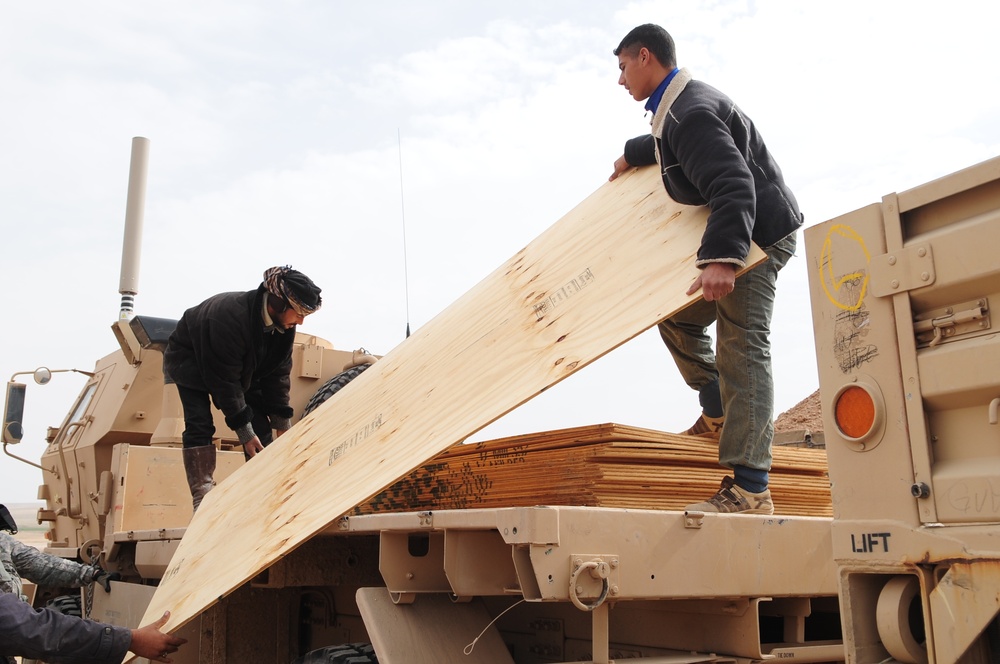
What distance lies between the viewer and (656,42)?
363 cm

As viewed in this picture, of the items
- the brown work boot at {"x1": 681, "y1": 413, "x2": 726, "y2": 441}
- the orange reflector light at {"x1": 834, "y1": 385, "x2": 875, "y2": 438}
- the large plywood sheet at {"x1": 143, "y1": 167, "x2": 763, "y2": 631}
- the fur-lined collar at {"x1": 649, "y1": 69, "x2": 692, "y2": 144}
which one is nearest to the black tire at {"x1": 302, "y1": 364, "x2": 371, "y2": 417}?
the large plywood sheet at {"x1": 143, "y1": 167, "x2": 763, "y2": 631}

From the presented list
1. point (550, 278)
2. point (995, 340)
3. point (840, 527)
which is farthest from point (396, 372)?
point (995, 340)

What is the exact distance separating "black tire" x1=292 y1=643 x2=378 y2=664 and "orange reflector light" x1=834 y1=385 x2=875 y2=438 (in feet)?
5.69

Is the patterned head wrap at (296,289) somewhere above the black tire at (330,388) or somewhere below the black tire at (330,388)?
above

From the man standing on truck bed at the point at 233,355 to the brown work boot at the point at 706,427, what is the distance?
2370 mm

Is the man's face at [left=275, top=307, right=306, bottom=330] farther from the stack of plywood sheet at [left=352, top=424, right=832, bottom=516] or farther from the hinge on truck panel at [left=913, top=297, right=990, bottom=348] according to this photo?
the hinge on truck panel at [left=913, top=297, right=990, bottom=348]

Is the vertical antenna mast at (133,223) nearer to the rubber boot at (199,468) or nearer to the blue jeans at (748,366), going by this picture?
the rubber boot at (199,468)

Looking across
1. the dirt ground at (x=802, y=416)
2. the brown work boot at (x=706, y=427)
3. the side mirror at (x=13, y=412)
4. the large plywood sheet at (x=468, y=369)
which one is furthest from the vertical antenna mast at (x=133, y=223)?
the brown work boot at (x=706, y=427)

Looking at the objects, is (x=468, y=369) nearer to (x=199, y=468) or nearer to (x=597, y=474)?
(x=597, y=474)

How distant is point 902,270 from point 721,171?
0.89m

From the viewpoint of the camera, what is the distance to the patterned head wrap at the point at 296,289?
5328 millimetres

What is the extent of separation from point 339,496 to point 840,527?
5.27ft

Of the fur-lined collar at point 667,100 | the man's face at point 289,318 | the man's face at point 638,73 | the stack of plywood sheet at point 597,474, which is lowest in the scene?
the stack of plywood sheet at point 597,474

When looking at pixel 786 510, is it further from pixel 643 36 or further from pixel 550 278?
pixel 643 36
